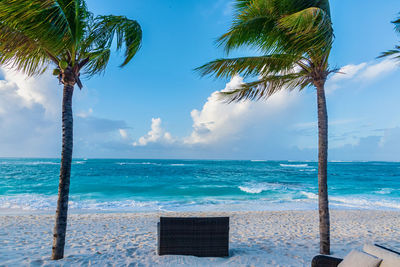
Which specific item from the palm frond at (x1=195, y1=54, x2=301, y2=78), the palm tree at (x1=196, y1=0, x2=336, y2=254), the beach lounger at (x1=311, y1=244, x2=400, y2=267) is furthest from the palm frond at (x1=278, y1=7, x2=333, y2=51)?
the beach lounger at (x1=311, y1=244, x2=400, y2=267)

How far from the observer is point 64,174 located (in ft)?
11.9

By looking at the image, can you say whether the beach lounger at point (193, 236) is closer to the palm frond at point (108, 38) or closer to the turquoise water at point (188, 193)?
the palm frond at point (108, 38)

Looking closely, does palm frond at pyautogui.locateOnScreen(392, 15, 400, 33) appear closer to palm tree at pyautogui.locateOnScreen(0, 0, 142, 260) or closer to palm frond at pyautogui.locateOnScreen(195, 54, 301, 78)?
palm frond at pyautogui.locateOnScreen(195, 54, 301, 78)

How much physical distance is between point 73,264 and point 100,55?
340cm

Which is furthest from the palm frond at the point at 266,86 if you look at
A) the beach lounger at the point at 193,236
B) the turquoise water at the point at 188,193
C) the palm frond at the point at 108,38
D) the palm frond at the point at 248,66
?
the turquoise water at the point at 188,193

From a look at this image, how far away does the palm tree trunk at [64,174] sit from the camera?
365 cm

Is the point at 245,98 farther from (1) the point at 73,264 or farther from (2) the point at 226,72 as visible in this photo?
(1) the point at 73,264

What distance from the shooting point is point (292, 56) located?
4.28 metres

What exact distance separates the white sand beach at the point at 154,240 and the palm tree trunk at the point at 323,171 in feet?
1.52

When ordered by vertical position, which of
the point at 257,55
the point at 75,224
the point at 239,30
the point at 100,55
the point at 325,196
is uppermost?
the point at 239,30

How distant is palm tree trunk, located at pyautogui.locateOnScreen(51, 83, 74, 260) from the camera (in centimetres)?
365

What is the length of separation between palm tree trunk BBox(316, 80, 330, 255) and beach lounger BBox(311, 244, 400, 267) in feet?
5.09

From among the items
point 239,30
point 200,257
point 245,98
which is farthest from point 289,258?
point 239,30

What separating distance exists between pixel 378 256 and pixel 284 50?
336 cm
